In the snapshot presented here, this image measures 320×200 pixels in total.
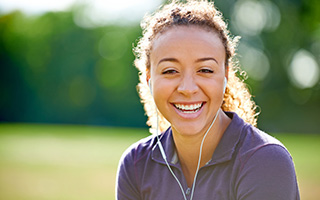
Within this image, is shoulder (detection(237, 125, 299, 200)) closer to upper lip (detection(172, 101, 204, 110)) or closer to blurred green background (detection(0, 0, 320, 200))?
upper lip (detection(172, 101, 204, 110))

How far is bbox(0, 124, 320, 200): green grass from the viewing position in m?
7.41

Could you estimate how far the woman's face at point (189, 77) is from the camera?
8.84 feet

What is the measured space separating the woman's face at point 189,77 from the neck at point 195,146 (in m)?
0.08

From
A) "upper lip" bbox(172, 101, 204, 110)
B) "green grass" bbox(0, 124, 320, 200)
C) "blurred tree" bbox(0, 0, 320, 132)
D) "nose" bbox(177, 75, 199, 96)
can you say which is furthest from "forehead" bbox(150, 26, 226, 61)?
"blurred tree" bbox(0, 0, 320, 132)

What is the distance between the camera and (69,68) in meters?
32.6

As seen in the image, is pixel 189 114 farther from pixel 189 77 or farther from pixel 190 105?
pixel 189 77

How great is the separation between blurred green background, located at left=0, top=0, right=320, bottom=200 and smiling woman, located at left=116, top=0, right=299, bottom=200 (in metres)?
4.35

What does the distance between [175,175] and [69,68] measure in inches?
1210

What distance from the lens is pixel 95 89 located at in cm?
3206

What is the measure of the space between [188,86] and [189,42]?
27 cm

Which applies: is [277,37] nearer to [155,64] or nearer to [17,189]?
[17,189]

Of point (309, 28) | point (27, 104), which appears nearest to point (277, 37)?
point (309, 28)

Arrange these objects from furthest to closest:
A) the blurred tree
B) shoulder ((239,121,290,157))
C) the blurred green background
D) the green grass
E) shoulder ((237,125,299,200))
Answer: the blurred tree
the blurred green background
the green grass
shoulder ((239,121,290,157))
shoulder ((237,125,299,200))

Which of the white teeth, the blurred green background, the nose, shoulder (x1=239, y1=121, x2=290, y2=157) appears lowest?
shoulder (x1=239, y1=121, x2=290, y2=157)
